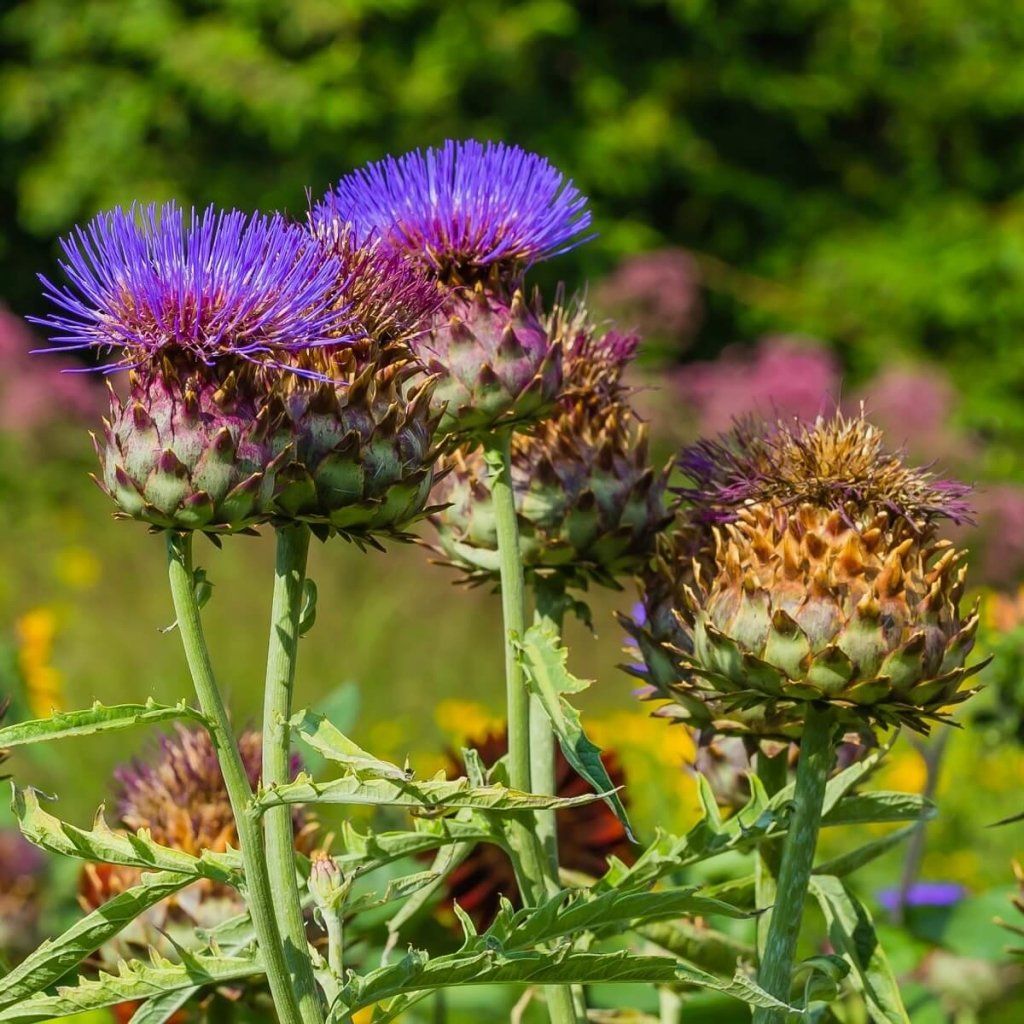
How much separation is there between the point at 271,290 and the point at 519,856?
657 mm

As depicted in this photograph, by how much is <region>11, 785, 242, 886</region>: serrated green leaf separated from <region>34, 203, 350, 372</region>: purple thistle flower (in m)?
0.41

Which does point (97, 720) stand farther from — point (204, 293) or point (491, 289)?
point (491, 289)

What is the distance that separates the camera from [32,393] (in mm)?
8188

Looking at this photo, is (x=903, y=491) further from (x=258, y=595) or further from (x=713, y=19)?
(x=713, y=19)

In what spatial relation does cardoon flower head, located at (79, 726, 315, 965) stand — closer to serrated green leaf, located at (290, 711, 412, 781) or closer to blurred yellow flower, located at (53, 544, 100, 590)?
serrated green leaf, located at (290, 711, 412, 781)

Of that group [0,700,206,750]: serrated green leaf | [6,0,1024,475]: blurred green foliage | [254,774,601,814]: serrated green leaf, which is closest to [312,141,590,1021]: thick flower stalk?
[254,774,601,814]: serrated green leaf

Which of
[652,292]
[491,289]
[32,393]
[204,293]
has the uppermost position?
[652,292]

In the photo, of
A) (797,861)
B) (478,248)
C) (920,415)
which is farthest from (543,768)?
(920,415)

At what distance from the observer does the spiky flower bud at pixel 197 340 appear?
4.55ft

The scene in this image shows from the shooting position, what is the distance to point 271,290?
142 cm

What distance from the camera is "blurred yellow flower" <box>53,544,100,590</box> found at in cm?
639

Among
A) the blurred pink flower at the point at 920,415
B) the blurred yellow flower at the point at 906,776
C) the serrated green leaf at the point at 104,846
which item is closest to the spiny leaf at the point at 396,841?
the serrated green leaf at the point at 104,846

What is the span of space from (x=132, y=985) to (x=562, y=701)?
1.52ft

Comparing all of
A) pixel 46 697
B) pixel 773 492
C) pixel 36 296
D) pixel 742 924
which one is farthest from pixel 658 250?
pixel 773 492
